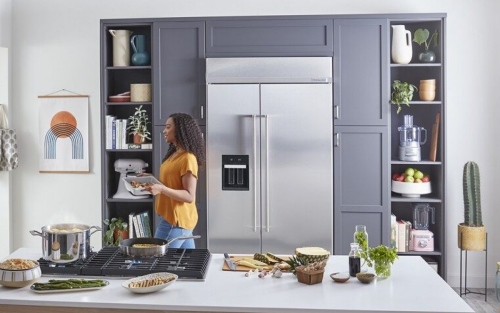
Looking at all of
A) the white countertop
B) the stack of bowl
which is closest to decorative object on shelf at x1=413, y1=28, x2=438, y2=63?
the stack of bowl

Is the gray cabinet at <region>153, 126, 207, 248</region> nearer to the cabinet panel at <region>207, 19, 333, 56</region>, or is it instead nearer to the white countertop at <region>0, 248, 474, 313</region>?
the cabinet panel at <region>207, 19, 333, 56</region>

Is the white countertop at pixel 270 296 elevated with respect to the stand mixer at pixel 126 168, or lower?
lower

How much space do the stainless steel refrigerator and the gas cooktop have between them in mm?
1811

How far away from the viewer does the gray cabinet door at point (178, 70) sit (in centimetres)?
470

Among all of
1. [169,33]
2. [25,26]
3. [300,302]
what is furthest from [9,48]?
[300,302]

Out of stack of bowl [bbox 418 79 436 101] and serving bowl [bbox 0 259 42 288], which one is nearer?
serving bowl [bbox 0 259 42 288]

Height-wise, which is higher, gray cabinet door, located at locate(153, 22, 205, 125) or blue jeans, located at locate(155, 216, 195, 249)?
gray cabinet door, located at locate(153, 22, 205, 125)

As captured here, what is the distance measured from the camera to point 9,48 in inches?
214

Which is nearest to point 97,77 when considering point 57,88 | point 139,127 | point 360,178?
point 57,88

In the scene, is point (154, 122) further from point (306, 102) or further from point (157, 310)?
point (157, 310)

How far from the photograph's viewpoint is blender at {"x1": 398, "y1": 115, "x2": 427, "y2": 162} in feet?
15.6

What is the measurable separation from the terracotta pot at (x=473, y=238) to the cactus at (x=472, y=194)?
0.23 feet

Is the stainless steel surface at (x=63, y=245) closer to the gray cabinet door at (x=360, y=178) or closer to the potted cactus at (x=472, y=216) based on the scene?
the gray cabinet door at (x=360, y=178)

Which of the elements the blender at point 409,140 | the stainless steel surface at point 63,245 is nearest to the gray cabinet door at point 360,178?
the blender at point 409,140
